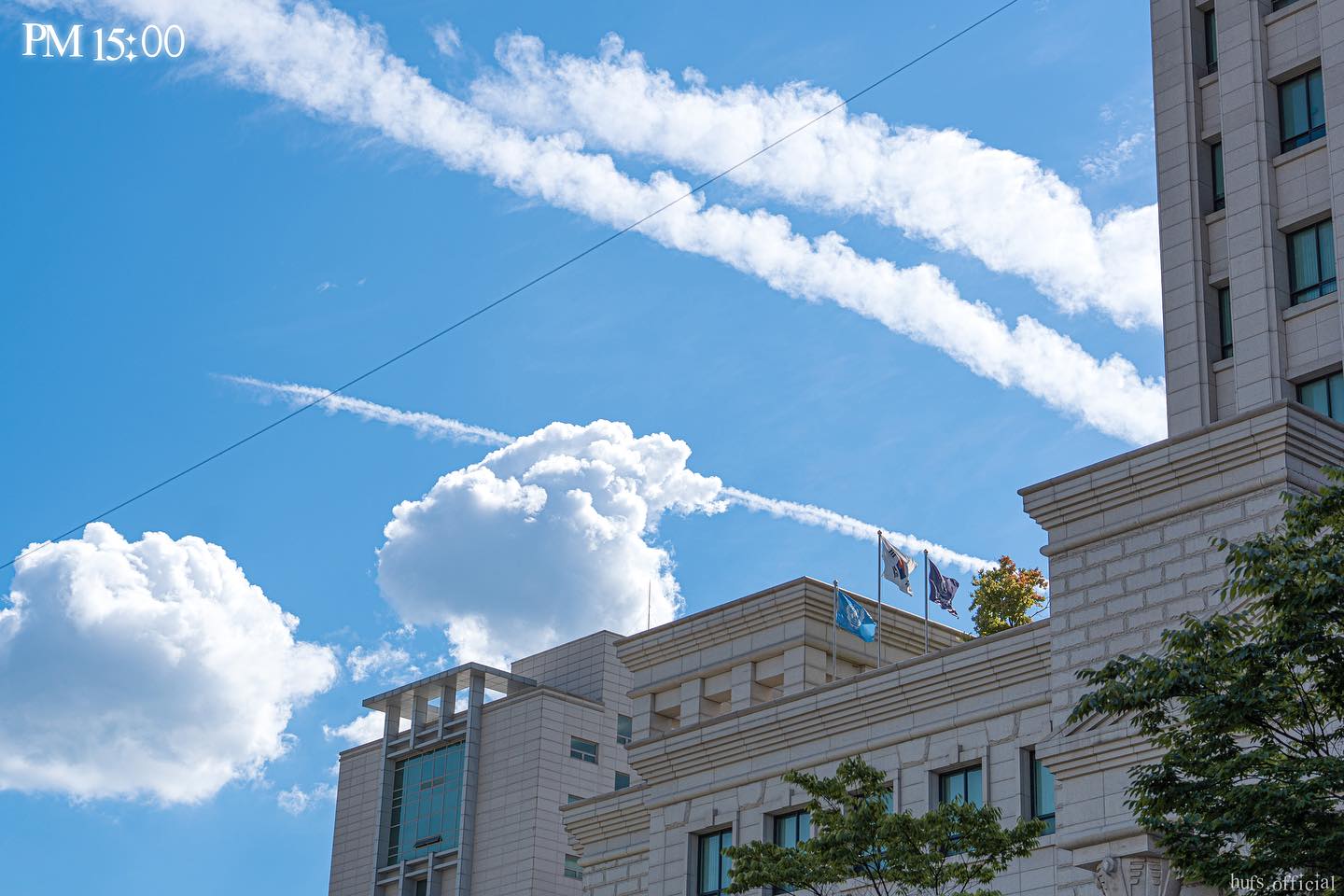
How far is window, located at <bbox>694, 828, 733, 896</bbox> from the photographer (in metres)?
43.3

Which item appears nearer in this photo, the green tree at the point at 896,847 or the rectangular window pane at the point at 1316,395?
the green tree at the point at 896,847

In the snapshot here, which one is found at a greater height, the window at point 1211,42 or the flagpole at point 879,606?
the window at point 1211,42

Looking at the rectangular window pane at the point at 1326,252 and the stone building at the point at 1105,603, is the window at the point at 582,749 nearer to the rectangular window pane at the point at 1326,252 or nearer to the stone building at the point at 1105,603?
the stone building at the point at 1105,603

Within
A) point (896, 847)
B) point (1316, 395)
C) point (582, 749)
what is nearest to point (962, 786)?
point (896, 847)

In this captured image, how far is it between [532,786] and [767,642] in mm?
33111

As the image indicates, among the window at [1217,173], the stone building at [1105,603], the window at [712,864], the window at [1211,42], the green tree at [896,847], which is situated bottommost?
the green tree at [896,847]

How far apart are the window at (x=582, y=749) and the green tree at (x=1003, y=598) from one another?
2071 cm

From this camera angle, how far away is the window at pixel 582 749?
3123 inches

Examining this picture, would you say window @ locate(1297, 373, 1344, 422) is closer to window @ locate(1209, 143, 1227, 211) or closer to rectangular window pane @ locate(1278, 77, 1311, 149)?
window @ locate(1209, 143, 1227, 211)

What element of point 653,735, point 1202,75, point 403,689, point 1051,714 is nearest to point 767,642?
point 653,735

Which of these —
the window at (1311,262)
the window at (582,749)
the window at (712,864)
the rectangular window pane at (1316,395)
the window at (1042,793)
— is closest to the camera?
the window at (1042,793)

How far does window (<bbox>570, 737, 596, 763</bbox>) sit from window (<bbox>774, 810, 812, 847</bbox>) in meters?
37.3

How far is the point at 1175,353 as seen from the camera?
50.1 meters

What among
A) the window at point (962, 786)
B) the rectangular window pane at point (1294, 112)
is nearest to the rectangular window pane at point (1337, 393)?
the rectangular window pane at point (1294, 112)
